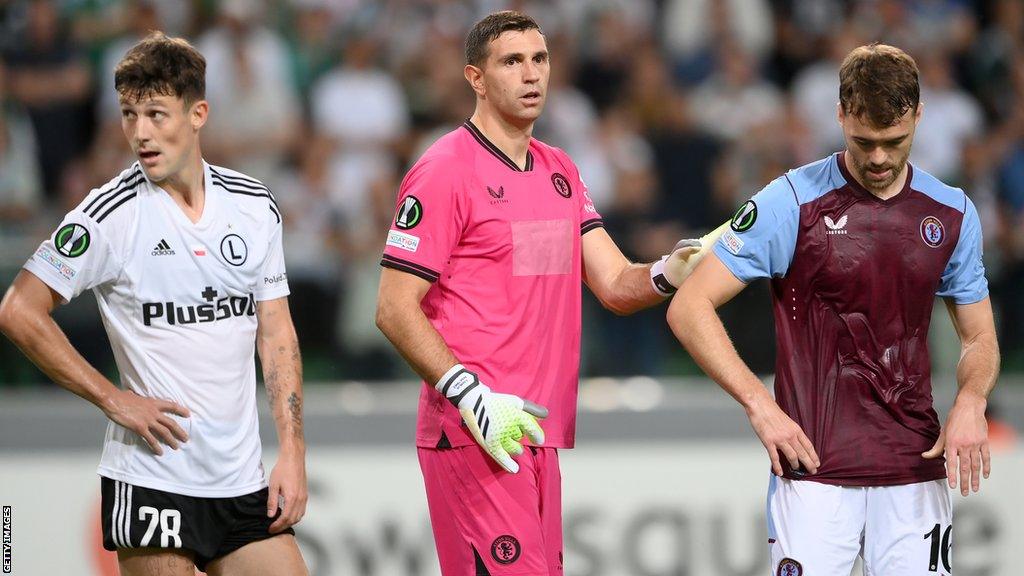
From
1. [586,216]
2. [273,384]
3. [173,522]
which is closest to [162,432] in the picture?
[173,522]

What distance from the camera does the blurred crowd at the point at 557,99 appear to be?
32.8 feet

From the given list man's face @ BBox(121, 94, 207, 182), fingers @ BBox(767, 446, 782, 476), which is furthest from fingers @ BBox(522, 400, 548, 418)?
man's face @ BBox(121, 94, 207, 182)

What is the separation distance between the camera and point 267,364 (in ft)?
17.2

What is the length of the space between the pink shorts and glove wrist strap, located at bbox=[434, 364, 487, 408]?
0.98 feet

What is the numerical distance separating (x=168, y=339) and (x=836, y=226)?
2.45 m

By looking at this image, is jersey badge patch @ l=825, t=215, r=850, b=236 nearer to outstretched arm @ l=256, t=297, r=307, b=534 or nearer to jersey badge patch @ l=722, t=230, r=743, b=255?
jersey badge patch @ l=722, t=230, r=743, b=255

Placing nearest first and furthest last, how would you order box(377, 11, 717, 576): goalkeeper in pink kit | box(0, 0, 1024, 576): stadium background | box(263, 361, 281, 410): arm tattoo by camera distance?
box(377, 11, 717, 576): goalkeeper in pink kit, box(263, 361, 281, 410): arm tattoo, box(0, 0, 1024, 576): stadium background

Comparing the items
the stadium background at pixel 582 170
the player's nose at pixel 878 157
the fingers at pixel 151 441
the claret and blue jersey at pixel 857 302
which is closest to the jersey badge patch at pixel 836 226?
the claret and blue jersey at pixel 857 302

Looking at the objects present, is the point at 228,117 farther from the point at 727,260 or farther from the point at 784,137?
the point at 727,260

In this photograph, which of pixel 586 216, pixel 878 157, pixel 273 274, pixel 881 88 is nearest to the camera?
pixel 881 88

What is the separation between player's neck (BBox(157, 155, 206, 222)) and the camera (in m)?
5.02

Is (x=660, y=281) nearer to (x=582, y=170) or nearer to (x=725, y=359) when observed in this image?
(x=725, y=359)

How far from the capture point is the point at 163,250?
4.91 m

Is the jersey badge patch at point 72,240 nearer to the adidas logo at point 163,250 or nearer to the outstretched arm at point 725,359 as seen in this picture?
the adidas logo at point 163,250
